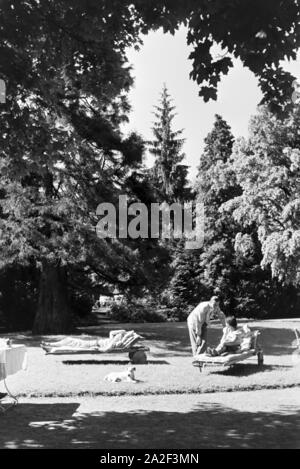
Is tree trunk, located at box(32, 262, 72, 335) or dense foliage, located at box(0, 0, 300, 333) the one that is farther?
tree trunk, located at box(32, 262, 72, 335)

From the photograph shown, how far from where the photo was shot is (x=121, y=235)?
21047 millimetres

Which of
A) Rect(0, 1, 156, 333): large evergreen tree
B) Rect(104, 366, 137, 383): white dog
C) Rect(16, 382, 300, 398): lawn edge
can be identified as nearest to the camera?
Rect(0, 1, 156, 333): large evergreen tree

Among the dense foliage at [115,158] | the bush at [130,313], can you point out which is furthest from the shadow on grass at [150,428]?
the bush at [130,313]

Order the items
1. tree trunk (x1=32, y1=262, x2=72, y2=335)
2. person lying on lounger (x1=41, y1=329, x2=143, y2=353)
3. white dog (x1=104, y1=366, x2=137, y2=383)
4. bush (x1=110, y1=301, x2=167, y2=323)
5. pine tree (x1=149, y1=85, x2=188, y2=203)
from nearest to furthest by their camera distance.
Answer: white dog (x1=104, y1=366, x2=137, y2=383)
person lying on lounger (x1=41, y1=329, x2=143, y2=353)
tree trunk (x1=32, y1=262, x2=72, y2=335)
bush (x1=110, y1=301, x2=167, y2=323)
pine tree (x1=149, y1=85, x2=188, y2=203)

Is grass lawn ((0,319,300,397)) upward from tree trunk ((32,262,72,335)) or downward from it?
downward

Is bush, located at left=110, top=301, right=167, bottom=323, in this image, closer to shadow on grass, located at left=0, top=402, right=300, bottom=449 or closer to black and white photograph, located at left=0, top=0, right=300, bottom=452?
black and white photograph, located at left=0, top=0, right=300, bottom=452

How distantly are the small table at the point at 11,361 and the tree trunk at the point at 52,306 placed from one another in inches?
493

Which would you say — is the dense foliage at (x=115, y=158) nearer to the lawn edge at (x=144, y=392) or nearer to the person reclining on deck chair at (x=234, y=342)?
the lawn edge at (x=144, y=392)

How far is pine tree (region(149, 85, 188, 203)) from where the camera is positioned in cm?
4747

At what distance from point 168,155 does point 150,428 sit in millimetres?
42777

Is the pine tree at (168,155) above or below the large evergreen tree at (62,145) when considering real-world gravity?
above

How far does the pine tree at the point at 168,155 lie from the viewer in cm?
4747

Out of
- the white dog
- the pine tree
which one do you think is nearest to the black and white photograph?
the white dog

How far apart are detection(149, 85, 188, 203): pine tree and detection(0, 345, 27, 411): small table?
3648 centimetres
